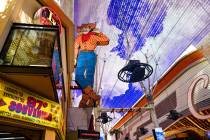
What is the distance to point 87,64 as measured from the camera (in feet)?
36.5

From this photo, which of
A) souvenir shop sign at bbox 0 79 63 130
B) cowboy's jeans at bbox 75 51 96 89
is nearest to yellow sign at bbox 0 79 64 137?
souvenir shop sign at bbox 0 79 63 130

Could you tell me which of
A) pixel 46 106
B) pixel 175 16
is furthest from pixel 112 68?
pixel 46 106

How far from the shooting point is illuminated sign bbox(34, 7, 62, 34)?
5.35m

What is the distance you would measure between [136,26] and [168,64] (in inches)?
223

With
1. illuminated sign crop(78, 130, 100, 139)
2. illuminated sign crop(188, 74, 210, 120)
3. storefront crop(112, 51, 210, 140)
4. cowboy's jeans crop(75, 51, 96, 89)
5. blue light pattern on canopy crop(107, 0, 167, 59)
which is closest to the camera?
illuminated sign crop(78, 130, 100, 139)

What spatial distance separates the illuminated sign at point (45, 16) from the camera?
5.35 m

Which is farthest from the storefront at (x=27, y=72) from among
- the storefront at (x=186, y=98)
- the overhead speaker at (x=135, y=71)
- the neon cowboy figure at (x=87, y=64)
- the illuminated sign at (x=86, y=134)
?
the storefront at (x=186, y=98)

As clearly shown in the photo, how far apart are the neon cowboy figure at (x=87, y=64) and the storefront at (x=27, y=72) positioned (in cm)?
521

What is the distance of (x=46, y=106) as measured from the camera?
5.23 metres

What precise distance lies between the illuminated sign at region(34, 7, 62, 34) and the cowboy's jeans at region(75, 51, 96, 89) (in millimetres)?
4779

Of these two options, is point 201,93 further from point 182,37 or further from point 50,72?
point 50,72

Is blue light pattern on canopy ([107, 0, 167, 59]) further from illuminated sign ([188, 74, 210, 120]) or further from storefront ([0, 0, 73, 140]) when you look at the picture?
storefront ([0, 0, 73, 140])

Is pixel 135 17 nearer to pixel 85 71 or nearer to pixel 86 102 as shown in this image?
pixel 85 71

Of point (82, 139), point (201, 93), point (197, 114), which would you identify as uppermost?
point (201, 93)
